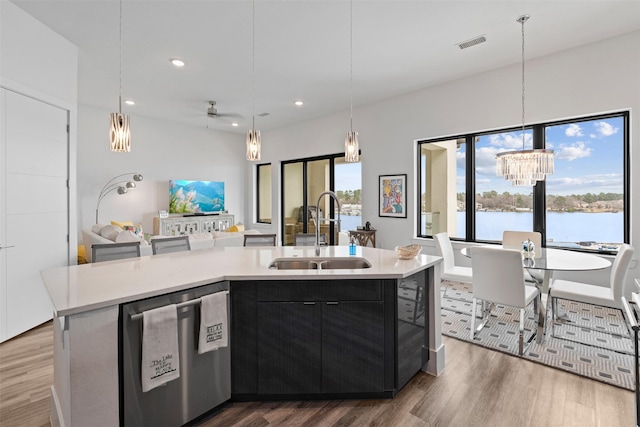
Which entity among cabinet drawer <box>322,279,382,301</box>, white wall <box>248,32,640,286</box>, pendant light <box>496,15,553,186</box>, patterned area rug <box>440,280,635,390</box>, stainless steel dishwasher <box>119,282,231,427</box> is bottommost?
patterned area rug <box>440,280,635,390</box>

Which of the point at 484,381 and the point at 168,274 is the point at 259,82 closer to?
the point at 168,274

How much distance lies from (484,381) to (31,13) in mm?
5343

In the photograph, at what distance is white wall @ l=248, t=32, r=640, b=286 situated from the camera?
152 inches

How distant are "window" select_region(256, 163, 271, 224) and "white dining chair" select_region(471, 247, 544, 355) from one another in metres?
6.40

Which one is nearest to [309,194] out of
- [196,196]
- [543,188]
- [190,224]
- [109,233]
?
[196,196]

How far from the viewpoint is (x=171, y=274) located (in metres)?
2.03

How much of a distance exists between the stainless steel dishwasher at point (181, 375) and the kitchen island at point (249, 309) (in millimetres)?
35

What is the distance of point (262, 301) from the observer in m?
2.03

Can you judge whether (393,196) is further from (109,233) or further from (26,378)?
(26,378)

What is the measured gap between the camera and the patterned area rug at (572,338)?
2574mm

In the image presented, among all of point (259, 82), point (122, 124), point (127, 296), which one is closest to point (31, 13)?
point (122, 124)

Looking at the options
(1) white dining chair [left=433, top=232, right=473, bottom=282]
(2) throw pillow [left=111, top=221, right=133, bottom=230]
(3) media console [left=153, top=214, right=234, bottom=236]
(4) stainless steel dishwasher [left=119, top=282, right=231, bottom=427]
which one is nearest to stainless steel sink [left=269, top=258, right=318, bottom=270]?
(4) stainless steel dishwasher [left=119, top=282, right=231, bottom=427]

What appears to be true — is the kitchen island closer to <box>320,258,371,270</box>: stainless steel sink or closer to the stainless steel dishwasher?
the stainless steel dishwasher

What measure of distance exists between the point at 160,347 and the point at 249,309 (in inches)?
20.8
